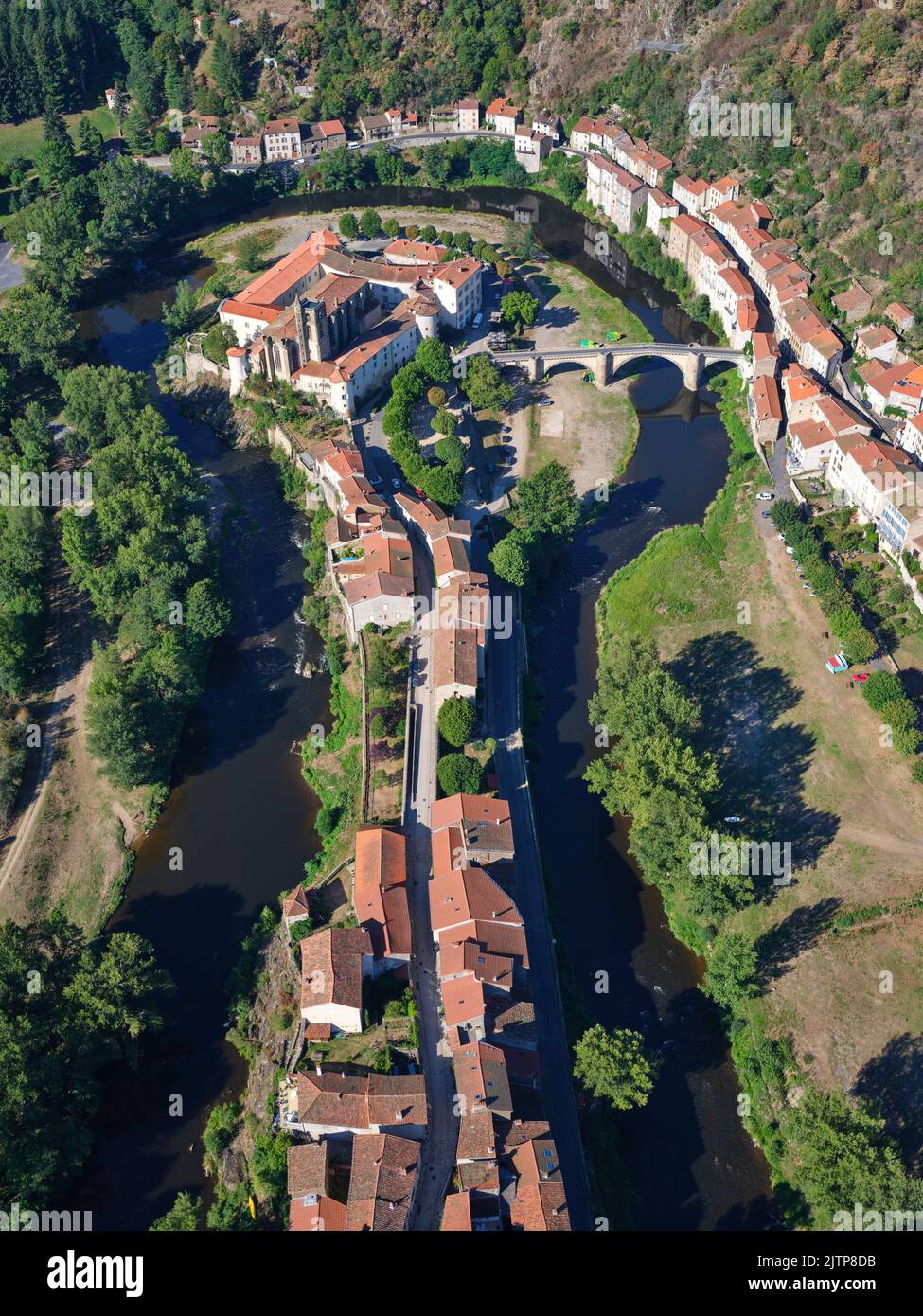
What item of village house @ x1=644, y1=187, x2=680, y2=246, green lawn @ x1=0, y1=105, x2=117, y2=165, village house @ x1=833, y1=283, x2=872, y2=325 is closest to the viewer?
village house @ x1=833, y1=283, x2=872, y2=325

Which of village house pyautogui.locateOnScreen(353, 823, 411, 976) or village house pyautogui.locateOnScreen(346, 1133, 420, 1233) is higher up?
village house pyautogui.locateOnScreen(353, 823, 411, 976)

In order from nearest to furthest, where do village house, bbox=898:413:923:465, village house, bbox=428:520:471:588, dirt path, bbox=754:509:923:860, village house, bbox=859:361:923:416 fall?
dirt path, bbox=754:509:923:860, village house, bbox=428:520:471:588, village house, bbox=898:413:923:465, village house, bbox=859:361:923:416

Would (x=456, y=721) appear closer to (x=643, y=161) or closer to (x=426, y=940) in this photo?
(x=426, y=940)

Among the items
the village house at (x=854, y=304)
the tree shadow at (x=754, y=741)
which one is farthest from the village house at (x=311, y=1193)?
the village house at (x=854, y=304)

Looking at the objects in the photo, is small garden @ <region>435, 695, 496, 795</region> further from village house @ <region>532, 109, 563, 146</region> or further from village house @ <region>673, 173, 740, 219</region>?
village house @ <region>532, 109, 563, 146</region>

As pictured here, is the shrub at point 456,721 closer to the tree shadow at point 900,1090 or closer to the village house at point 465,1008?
the village house at point 465,1008

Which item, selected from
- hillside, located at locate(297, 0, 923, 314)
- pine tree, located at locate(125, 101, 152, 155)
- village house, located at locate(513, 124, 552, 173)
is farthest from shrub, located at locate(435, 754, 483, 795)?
pine tree, located at locate(125, 101, 152, 155)

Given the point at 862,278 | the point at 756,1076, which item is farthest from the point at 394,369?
the point at 756,1076

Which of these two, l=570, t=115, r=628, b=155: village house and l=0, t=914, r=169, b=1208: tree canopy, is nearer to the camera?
l=0, t=914, r=169, b=1208: tree canopy
